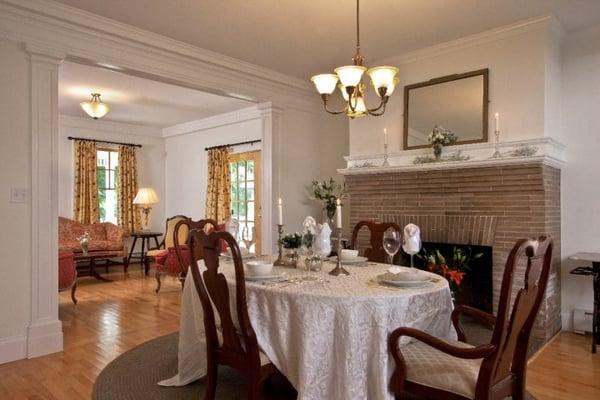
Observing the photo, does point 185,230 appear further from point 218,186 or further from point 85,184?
point 85,184

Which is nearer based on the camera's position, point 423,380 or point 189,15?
point 423,380

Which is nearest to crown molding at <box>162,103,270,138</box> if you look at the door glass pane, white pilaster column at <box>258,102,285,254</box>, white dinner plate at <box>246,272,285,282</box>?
the door glass pane

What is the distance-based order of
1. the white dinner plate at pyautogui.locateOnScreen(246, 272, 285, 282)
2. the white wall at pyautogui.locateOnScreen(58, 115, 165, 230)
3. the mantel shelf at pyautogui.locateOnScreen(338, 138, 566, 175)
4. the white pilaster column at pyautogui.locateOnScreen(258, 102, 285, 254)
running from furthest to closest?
the white wall at pyautogui.locateOnScreen(58, 115, 165, 230), the white pilaster column at pyautogui.locateOnScreen(258, 102, 285, 254), the mantel shelf at pyautogui.locateOnScreen(338, 138, 566, 175), the white dinner plate at pyautogui.locateOnScreen(246, 272, 285, 282)

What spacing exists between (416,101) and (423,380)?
3.16 m

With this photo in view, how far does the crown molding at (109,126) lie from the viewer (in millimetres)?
7188

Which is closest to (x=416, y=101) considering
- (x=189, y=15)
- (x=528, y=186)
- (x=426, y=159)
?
(x=426, y=159)

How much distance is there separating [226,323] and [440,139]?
2.81m

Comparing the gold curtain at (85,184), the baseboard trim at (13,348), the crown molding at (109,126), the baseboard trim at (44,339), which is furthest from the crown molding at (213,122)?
the baseboard trim at (13,348)

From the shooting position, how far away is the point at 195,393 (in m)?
2.55

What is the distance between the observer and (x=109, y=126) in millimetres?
7684

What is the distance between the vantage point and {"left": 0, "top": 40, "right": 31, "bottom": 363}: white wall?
10.2 ft

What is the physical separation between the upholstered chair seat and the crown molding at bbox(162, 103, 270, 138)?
4.82 meters

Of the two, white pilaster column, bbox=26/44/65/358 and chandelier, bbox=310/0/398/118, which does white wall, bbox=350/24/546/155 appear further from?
white pilaster column, bbox=26/44/65/358

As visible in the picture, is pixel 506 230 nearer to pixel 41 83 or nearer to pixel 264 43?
pixel 264 43
